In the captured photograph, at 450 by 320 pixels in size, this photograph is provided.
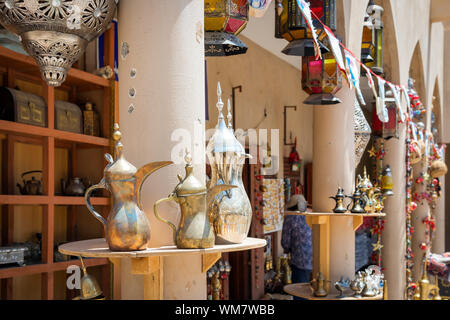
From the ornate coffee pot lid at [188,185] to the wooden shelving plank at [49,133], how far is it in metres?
1.46

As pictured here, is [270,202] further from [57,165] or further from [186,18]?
[186,18]

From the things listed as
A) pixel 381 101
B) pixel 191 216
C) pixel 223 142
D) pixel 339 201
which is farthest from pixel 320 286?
pixel 191 216

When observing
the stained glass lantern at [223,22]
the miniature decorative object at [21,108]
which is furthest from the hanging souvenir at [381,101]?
the miniature decorative object at [21,108]

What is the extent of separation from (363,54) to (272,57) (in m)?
2.58

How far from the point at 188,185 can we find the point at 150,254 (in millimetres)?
241

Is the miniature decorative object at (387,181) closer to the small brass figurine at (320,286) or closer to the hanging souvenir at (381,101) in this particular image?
the hanging souvenir at (381,101)

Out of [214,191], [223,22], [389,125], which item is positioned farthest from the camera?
[389,125]

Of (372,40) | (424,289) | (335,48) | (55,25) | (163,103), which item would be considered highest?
(372,40)

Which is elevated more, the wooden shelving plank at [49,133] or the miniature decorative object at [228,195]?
the wooden shelving plank at [49,133]

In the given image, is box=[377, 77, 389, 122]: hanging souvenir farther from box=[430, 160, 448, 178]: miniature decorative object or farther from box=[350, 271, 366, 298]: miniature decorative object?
box=[430, 160, 448, 178]: miniature decorative object

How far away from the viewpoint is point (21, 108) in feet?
9.21

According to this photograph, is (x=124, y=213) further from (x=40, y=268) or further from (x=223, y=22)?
(x=40, y=268)

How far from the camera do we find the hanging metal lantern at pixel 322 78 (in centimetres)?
331

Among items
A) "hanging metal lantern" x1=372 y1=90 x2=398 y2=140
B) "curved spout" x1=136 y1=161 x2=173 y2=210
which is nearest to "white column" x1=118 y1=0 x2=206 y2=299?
"curved spout" x1=136 y1=161 x2=173 y2=210
